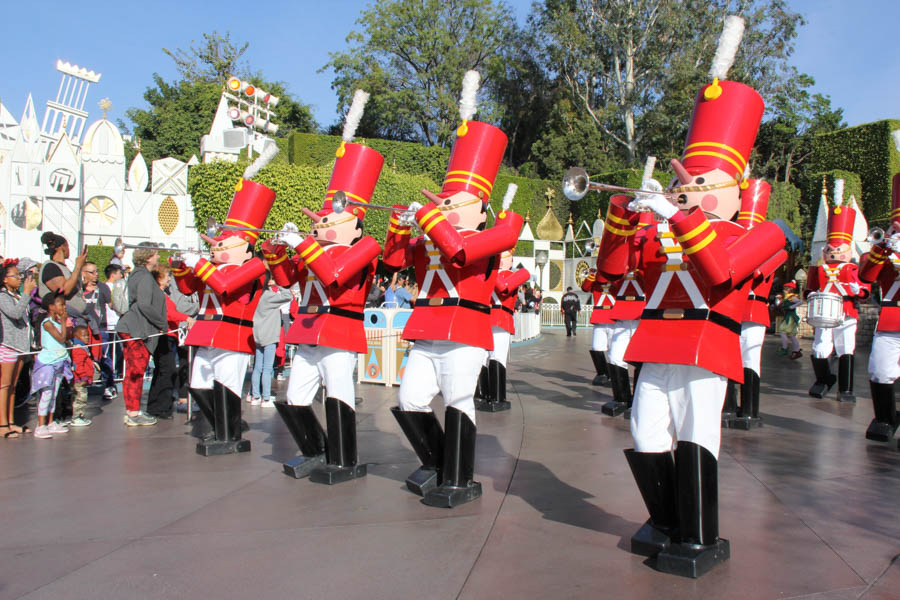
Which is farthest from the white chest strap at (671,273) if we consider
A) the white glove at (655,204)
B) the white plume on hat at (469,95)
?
the white plume on hat at (469,95)

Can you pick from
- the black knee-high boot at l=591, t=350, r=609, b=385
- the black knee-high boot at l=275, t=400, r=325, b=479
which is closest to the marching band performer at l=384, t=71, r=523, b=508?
the black knee-high boot at l=275, t=400, r=325, b=479

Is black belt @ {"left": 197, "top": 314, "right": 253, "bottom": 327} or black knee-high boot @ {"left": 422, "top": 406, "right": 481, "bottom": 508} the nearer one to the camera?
black knee-high boot @ {"left": 422, "top": 406, "right": 481, "bottom": 508}

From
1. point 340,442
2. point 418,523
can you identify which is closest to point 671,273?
point 418,523

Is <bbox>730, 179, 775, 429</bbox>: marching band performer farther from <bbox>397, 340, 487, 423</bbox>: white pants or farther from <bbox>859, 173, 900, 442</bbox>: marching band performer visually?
<bbox>397, 340, 487, 423</bbox>: white pants

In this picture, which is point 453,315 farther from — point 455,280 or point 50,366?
point 50,366

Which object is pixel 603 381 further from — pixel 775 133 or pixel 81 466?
pixel 775 133

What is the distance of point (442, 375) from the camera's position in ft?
14.5

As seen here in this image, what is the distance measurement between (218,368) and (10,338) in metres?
2.36

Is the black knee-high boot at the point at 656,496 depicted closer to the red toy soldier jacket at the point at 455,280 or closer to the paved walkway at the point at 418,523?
the paved walkway at the point at 418,523

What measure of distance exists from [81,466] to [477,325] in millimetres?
3471

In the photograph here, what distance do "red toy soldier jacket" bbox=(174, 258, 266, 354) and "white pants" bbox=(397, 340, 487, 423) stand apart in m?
1.88

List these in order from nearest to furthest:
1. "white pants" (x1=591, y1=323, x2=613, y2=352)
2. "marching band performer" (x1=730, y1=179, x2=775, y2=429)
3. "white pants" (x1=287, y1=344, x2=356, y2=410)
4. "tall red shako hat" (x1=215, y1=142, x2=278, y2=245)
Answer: "white pants" (x1=287, y1=344, x2=356, y2=410) → "tall red shako hat" (x1=215, y1=142, x2=278, y2=245) → "marching band performer" (x1=730, y1=179, x2=775, y2=429) → "white pants" (x1=591, y1=323, x2=613, y2=352)

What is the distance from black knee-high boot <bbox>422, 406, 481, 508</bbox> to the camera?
431 centimetres

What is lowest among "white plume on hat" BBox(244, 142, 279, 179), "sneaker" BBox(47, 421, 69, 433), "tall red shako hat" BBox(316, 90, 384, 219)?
"sneaker" BBox(47, 421, 69, 433)
